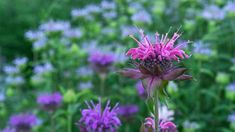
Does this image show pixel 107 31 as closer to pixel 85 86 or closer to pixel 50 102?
pixel 85 86

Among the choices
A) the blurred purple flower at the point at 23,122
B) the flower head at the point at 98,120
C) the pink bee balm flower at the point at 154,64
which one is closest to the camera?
the pink bee balm flower at the point at 154,64

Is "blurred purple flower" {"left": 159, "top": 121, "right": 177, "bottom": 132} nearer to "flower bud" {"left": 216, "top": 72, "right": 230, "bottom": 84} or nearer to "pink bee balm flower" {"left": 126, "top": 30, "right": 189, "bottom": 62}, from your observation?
"pink bee balm flower" {"left": 126, "top": 30, "right": 189, "bottom": 62}

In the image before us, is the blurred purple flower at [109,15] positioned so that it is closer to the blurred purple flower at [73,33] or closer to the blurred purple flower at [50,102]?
the blurred purple flower at [73,33]

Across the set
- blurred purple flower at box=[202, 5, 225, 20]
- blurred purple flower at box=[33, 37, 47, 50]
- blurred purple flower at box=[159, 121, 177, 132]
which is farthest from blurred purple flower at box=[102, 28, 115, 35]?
blurred purple flower at box=[159, 121, 177, 132]

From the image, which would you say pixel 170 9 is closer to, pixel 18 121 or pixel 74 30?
pixel 74 30

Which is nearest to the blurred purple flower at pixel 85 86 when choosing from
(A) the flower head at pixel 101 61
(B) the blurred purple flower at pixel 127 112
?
(A) the flower head at pixel 101 61

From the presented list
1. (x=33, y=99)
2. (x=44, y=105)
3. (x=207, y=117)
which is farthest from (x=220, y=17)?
(x=33, y=99)

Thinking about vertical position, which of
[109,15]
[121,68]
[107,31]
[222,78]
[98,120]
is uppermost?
[109,15]

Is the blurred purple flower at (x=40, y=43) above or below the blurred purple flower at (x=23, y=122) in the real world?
above

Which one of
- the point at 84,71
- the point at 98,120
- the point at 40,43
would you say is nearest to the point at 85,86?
the point at 84,71
